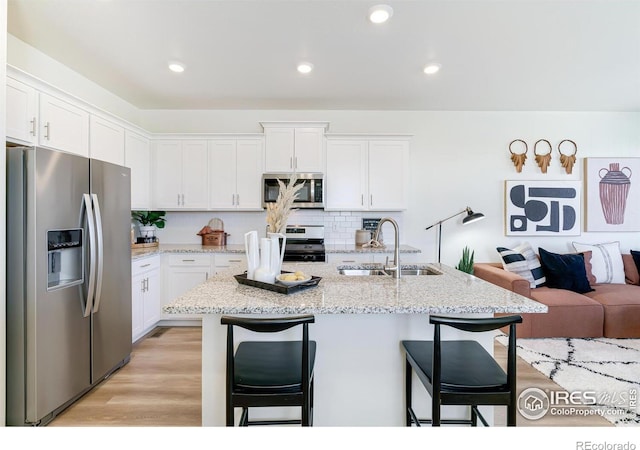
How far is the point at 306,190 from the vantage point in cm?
388

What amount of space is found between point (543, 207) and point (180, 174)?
466 cm

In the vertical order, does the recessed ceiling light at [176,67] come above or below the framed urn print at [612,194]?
above

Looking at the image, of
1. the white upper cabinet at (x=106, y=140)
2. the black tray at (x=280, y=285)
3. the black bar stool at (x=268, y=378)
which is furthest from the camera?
the white upper cabinet at (x=106, y=140)

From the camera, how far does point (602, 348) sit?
3.04 metres

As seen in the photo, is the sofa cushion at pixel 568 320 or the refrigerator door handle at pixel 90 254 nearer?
the refrigerator door handle at pixel 90 254

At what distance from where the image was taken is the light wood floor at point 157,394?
204 cm

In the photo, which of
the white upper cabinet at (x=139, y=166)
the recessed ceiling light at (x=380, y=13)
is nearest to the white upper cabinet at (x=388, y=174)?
the recessed ceiling light at (x=380, y=13)

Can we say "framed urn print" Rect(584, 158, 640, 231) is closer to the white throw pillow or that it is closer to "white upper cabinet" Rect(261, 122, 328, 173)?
the white throw pillow

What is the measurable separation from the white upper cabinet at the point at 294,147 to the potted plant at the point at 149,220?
1.55 m

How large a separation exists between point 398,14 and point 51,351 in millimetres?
3123

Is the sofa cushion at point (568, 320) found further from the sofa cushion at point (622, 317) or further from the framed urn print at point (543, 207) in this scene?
the framed urn print at point (543, 207)

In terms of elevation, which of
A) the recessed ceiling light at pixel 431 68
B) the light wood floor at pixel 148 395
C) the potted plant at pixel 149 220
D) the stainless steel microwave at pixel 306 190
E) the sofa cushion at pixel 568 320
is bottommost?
the light wood floor at pixel 148 395

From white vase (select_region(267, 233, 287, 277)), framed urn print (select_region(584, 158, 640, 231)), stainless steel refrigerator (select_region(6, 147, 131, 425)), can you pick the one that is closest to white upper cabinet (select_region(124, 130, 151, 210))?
stainless steel refrigerator (select_region(6, 147, 131, 425))

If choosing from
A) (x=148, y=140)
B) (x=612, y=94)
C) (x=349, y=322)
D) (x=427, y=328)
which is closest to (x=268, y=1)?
(x=349, y=322)
